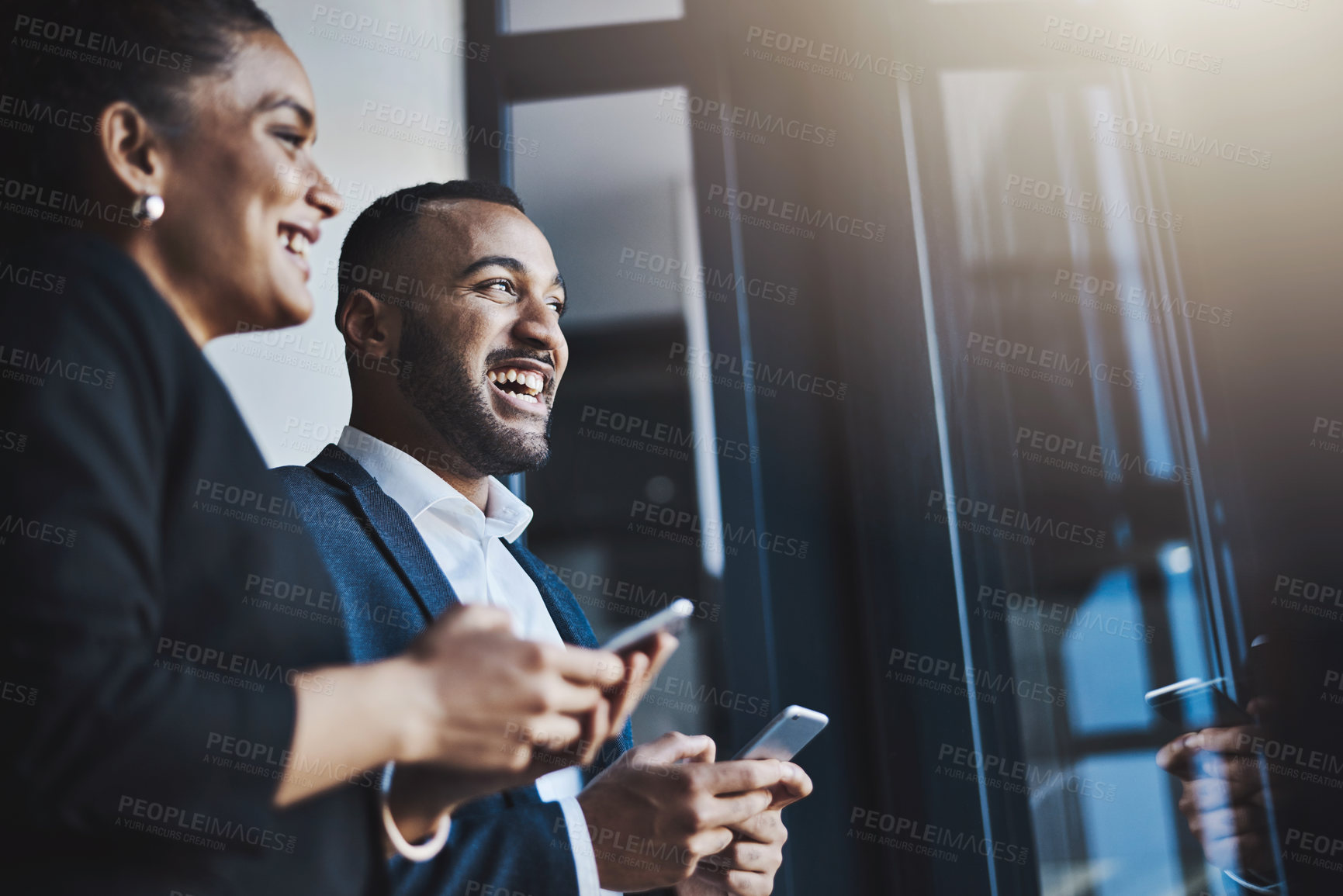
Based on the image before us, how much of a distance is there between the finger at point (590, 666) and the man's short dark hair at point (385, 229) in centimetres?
84

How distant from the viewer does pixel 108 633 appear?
0.81m

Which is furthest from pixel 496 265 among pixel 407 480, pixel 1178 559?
pixel 1178 559

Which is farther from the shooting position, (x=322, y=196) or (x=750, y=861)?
(x=750, y=861)

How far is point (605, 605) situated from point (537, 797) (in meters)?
0.76

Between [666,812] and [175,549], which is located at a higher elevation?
[175,549]

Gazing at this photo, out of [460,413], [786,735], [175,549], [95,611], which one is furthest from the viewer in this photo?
[460,413]

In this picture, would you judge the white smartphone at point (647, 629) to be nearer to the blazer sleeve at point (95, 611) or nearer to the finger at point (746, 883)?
the blazer sleeve at point (95, 611)

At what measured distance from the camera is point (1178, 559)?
72.0 inches

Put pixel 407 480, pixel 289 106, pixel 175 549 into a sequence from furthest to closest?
1. pixel 407 480
2. pixel 289 106
3. pixel 175 549

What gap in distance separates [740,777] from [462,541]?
20.2 inches

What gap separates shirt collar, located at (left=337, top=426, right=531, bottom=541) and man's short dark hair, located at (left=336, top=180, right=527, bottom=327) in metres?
0.25

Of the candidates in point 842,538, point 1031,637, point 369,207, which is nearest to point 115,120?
Result: point 369,207

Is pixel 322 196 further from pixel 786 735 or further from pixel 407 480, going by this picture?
pixel 786 735

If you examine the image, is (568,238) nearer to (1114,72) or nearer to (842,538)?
(842,538)
